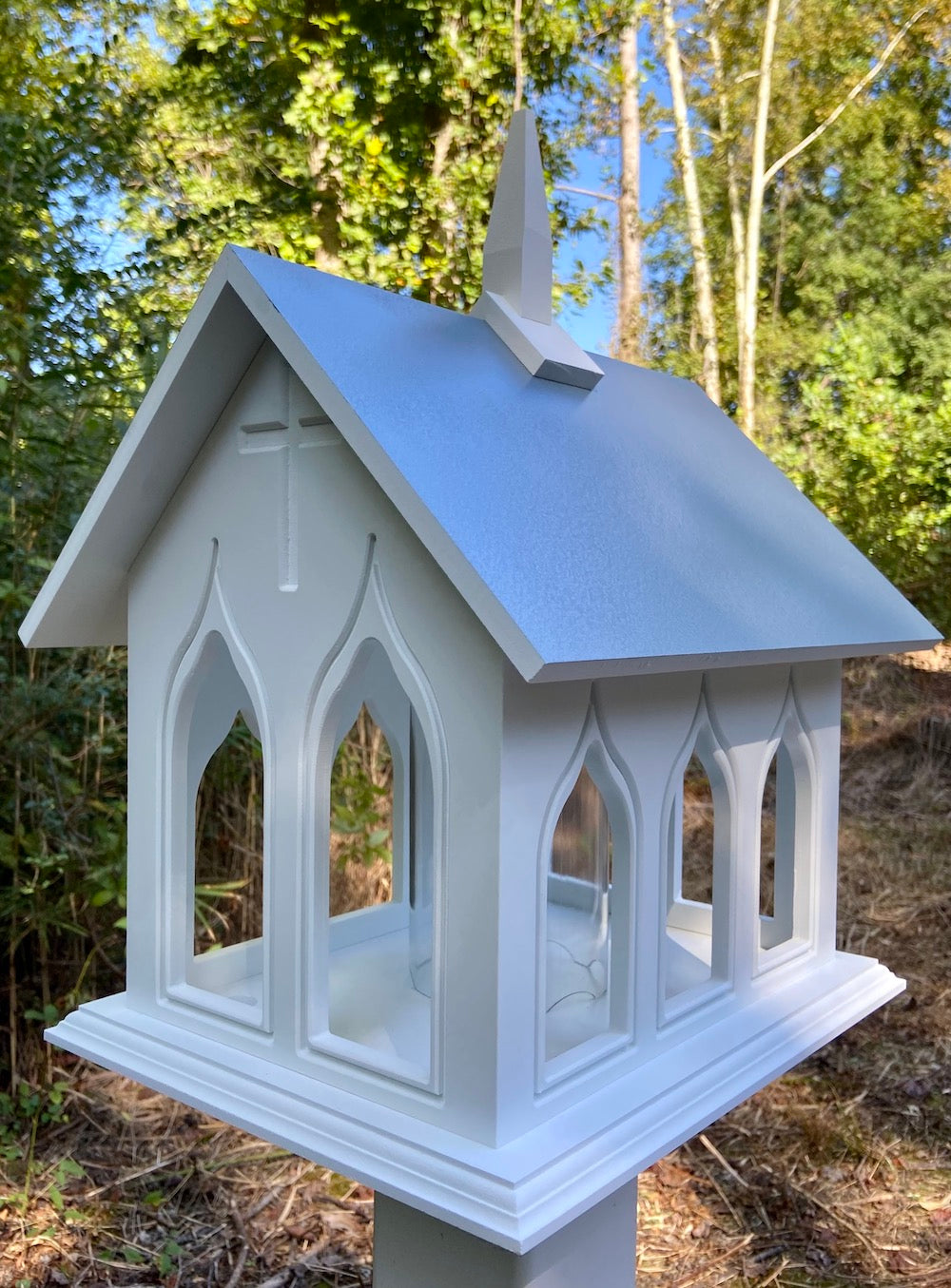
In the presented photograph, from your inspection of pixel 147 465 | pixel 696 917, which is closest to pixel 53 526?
pixel 147 465

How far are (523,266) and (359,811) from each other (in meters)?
2.27

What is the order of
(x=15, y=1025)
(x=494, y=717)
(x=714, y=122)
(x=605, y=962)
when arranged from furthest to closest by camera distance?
(x=714, y=122), (x=15, y=1025), (x=605, y=962), (x=494, y=717)

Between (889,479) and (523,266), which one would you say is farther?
(889,479)

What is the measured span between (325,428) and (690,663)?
0.44 m

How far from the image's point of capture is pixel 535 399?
46.8 inches

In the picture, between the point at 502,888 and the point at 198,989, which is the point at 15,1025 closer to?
the point at 198,989

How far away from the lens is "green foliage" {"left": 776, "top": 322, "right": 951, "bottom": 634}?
23.0ft

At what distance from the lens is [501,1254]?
1129 millimetres

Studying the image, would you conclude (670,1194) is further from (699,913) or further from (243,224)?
(243,224)

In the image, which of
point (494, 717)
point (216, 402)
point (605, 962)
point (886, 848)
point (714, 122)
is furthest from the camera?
point (714, 122)

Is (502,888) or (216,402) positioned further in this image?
(216,402)

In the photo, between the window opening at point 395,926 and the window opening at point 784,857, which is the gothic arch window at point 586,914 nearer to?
the window opening at point 395,926

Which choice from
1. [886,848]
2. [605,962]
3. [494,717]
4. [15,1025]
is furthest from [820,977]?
[886,848]

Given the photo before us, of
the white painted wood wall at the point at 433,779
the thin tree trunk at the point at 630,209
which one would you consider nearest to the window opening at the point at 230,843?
the white painted wood wall at the point at 433,779
